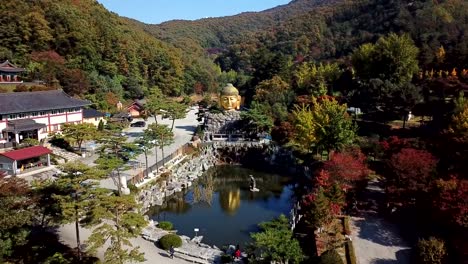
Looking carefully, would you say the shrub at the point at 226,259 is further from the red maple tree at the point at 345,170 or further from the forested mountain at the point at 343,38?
the forested mountain at the point at 343,38

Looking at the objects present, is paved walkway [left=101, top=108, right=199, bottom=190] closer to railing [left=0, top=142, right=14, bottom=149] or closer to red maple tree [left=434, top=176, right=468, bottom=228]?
railing [left=0, top=142, right=14, bottom=149]

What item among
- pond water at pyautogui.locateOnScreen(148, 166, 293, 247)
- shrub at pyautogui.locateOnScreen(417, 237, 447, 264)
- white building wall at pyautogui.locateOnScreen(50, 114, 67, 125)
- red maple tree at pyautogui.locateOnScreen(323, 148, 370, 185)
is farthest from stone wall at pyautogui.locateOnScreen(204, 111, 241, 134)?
shrub at pyautogui.locateOnScreen(417, 237, 447, 264)


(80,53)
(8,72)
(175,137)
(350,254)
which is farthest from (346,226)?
(80,53)

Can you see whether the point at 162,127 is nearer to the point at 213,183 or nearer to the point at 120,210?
the point at 213,183

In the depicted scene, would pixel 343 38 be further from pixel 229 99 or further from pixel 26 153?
pixel 26 153

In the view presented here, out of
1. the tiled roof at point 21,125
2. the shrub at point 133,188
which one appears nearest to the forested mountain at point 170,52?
the tiled roof at point 21,125

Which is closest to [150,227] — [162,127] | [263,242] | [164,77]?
[263,242]
